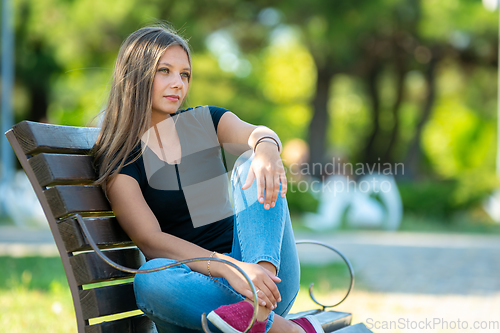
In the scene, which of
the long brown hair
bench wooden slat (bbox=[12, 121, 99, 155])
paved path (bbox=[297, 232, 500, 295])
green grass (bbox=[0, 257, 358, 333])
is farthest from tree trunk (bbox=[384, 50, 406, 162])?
bench wooden slat (bbox=[12, 121, 99, 155])

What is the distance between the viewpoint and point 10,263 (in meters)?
6.00

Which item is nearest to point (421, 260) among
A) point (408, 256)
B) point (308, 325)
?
point (408, 256)

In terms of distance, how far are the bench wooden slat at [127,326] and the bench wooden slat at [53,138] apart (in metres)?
0.73

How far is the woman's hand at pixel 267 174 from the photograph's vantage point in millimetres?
2129

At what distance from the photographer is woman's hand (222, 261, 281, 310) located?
194cm

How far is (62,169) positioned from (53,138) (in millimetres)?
158

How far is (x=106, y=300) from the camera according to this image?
2123 mm

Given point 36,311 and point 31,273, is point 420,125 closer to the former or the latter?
point 31,273

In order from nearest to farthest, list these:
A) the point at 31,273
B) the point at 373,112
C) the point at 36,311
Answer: the point at 36,311 < the point at 31,273 < the point at 373,112

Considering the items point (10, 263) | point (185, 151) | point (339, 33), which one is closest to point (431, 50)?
point (339, 33)

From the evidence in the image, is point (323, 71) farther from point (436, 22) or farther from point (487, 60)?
point (487, 60)

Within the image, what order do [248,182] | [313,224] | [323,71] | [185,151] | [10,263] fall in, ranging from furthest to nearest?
[323,71] < [313,224] < [10,263] < [185,151] < [248,182]

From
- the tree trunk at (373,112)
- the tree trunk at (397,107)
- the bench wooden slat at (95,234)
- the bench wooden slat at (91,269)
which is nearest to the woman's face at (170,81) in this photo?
the bench wooden slat at (95,234)

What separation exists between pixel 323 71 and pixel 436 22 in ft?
12.1
